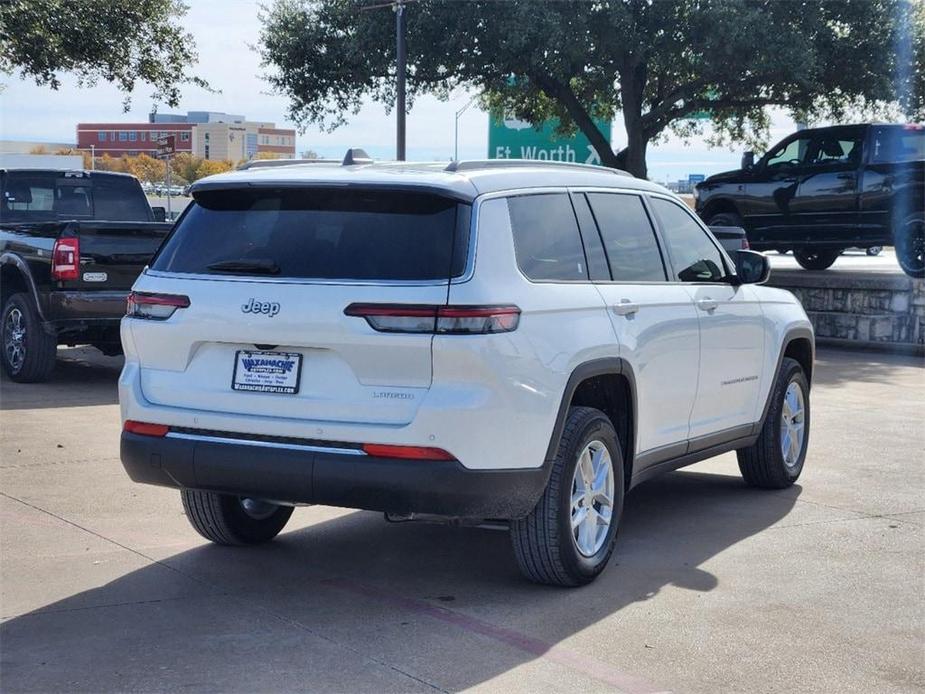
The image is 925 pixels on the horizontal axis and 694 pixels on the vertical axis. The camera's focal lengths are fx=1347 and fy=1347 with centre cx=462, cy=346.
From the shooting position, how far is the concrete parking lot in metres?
4.71

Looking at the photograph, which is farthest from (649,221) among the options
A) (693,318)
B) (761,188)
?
(761,188)

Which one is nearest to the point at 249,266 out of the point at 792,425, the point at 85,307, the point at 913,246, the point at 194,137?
the point at 792,425

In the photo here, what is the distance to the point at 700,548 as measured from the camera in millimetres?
6641

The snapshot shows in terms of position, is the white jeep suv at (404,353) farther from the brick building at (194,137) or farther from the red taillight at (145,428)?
the brick building at (194,137)

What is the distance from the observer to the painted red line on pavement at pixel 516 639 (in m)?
4.66

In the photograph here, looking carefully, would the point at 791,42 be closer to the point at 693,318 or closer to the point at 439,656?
the point at 693,318

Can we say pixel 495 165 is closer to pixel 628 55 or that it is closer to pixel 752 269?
pixel 752 269

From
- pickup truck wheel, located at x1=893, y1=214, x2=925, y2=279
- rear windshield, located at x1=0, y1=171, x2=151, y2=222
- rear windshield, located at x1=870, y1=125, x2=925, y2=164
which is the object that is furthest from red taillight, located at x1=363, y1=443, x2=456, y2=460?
rear windshield, located at x1=870, y1=125, x2=925, y2=164

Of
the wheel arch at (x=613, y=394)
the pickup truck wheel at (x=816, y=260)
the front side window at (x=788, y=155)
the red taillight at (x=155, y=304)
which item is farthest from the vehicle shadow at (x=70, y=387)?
the pickup truck wheel at (x=816, y=260)

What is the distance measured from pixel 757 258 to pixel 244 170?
10.0ft

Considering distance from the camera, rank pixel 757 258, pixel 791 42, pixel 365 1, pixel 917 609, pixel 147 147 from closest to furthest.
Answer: pixel 917 609 < pixel 757 258 < pixel 791 42 < pixel 365 1 < pixel 147 147

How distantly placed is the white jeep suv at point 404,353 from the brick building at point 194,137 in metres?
106

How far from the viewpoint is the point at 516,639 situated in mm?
5094

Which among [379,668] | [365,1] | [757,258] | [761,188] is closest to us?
[379,668]
